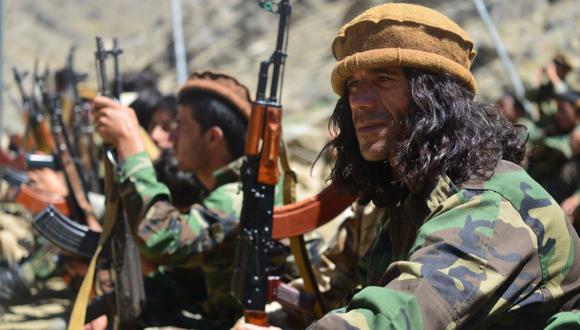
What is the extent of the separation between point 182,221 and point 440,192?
1.32m

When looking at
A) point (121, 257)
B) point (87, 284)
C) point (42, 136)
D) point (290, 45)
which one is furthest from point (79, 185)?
point (290, 45)

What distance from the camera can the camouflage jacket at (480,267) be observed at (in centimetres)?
166

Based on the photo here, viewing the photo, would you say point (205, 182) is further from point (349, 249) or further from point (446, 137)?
point (446, 137)

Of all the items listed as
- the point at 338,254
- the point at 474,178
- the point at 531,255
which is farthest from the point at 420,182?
the point at 338,254

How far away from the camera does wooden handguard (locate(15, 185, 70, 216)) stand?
4207mm

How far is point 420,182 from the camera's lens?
1957mm

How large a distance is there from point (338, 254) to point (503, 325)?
1229 millimetres

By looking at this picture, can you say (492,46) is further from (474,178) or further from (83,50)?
(83,50)

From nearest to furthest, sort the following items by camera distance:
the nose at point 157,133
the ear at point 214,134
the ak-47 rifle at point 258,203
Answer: the ak-47 rifle at point 258,203, the ear at point 214,134, the nose at point 157,133

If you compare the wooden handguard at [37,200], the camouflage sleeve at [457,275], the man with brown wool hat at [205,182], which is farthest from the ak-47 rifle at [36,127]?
the camouflage sleeve at [457,275]

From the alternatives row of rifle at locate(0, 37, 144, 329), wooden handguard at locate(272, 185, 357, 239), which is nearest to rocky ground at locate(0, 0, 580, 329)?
row of rifle at locate(0, 37, 144, 329)

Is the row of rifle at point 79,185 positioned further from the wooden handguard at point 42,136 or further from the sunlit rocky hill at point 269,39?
the sunlit rocky hill at point 269,39

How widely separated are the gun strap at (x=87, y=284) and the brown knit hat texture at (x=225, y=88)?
0.71 m

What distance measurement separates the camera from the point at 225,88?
3463 millimetres
